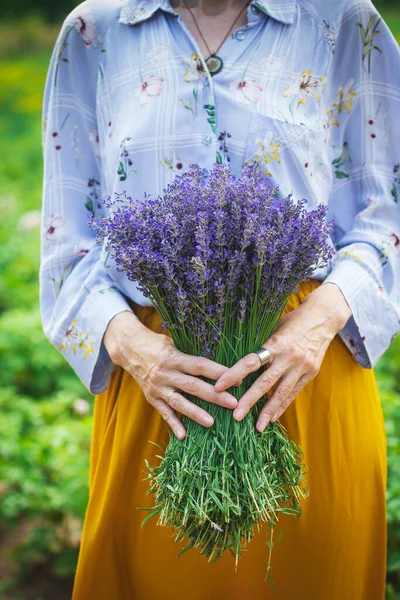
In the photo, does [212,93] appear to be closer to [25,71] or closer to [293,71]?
[293,71]

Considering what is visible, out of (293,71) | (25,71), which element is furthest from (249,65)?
(25,71)

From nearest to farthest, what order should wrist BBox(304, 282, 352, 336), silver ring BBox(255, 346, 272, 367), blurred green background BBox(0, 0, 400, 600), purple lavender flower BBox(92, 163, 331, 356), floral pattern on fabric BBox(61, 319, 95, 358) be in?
purple lavender flower BBox(92, 163, 331, 356)
silver ring BBox(255, 346, 272, 367)
wrist BBox(304, 282, 352, 336)
floral pattern on fabric BBox(61, 319, 95, 358)
blurred green background BBox(0, 0, 400, 600)

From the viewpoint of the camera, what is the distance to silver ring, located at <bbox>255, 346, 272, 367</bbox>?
1259 mm

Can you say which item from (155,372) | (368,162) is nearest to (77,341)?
(155,372)

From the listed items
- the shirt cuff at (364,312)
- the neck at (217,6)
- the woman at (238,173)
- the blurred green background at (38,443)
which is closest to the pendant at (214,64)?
the woman at (238,173)

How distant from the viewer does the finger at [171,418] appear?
4.23 feet

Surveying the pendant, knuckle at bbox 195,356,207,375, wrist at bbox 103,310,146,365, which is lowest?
knuckle at bbox 195,356,207,375

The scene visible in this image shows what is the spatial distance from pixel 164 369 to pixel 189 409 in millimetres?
105

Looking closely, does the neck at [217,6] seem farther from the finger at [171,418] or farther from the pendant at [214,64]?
the finger at [171,418]

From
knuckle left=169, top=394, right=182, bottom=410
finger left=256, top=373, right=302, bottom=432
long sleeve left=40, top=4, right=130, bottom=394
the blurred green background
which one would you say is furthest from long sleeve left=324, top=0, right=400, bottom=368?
the blurred green background

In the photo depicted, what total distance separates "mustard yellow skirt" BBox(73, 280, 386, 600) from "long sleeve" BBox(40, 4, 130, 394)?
→ 14 cm

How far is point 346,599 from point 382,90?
→ 49.3 inches

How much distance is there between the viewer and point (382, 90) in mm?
1522

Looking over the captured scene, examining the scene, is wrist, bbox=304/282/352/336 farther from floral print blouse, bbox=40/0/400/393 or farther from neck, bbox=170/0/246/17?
neck, bbox=170/0/246/17
